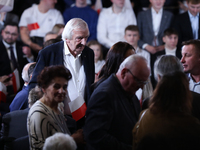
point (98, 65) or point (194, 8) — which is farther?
point (194, 8)

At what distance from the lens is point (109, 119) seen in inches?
74.3

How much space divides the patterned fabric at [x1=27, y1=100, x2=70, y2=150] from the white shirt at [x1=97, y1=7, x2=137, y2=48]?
3.95 metres

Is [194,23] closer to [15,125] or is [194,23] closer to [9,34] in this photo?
[9,34]

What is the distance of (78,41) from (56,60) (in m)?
0.28

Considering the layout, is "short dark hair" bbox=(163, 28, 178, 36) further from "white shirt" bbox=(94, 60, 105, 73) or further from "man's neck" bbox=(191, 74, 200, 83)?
"man's neck" bbox=(191, 74, 200, 83)

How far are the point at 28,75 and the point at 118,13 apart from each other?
10.4ft

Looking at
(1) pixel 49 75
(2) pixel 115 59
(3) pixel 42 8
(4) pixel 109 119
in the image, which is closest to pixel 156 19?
(3) pixel 42 8

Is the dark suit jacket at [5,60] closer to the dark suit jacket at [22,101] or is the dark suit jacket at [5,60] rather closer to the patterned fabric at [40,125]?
the dark suit jacket at [22,101]

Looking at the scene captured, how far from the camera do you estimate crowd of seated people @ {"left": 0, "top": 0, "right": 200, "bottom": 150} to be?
1.94 m

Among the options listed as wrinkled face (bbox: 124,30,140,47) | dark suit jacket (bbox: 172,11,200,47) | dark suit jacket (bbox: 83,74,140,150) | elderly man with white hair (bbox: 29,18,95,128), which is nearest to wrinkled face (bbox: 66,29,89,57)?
elderly man with white hair (bbox: 29,18,95,128)

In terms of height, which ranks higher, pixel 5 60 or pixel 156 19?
pixel 156 19

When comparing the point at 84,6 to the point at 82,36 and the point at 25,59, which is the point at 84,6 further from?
the point at 82,36

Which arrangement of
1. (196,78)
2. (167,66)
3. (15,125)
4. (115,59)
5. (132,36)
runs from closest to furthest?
(167,66) → (115,59) → (15,125) → (196,78) → (132,36)

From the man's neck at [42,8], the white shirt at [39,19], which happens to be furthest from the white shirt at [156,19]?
the man's neck at [42,8]
